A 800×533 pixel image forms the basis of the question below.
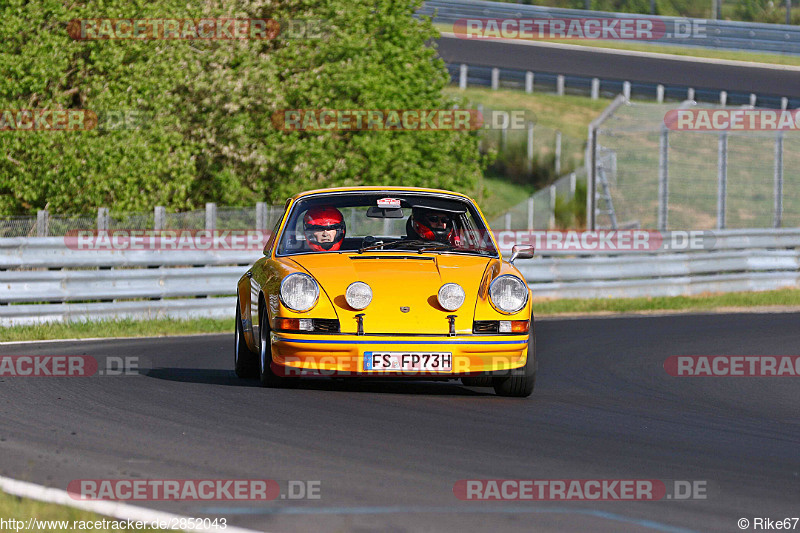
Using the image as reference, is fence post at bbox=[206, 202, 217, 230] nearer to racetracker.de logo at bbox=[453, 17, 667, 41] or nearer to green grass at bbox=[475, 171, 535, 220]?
green grass at bbox=[475, 171, 535, 220]

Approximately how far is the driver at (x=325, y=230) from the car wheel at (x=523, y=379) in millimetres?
1630

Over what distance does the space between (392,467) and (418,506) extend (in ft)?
2.85

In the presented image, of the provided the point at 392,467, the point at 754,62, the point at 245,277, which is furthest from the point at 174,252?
the point at 754,62

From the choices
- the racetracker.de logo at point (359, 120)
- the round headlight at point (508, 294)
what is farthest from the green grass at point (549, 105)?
the round headlight at point (508, 294)

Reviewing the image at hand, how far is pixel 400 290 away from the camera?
8.59 metres

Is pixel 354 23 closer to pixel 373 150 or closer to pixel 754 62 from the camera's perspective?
pixel 373 150

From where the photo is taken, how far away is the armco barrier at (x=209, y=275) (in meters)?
15.3

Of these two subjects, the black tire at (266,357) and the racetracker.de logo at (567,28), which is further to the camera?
the racetracker.de logo at (567,28)

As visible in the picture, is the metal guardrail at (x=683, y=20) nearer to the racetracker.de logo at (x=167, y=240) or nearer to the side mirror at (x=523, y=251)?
the racetracker.de logo at (x=167, y=240)

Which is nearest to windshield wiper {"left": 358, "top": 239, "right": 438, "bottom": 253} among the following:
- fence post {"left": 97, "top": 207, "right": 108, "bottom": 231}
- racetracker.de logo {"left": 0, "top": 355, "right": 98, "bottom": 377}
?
racetracker.de logo {"left": 0, "top": 355, "right": 98, "bottom": 377}

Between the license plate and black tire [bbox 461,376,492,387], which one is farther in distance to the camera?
black tire [bbox 461,376,492,387]

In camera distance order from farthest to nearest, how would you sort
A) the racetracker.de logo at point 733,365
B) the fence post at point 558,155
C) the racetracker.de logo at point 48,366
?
the fence post at point 558,155, the racetracker.de logo at point 733,365, the racetracker.de logo at point 48,366

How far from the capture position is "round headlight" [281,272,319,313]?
8570 mm

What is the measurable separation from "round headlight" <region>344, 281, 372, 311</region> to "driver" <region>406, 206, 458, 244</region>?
159 centimetres
